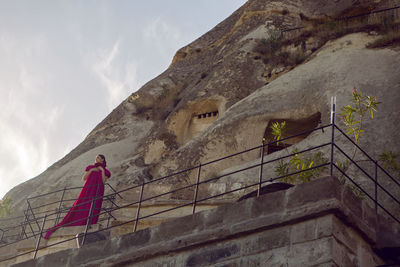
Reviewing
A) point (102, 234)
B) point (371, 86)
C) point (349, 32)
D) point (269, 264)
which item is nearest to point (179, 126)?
point (349, 32)

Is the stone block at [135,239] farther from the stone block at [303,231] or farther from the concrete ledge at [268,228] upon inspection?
the stone block at [303,231]

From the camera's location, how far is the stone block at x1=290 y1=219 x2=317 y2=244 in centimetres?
573

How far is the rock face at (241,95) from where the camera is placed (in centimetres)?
1225

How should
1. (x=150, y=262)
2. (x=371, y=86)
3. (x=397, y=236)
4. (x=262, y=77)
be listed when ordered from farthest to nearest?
1. (x=262, y=77)
2. (x=371, y=86)
3. (x=150, y=262)
4. (x=397, y=236)

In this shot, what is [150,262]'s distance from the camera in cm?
682

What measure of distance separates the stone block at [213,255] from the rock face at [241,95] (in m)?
4.39

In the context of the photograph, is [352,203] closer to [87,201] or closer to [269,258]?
[269,258]

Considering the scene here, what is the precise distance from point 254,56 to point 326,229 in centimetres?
1197

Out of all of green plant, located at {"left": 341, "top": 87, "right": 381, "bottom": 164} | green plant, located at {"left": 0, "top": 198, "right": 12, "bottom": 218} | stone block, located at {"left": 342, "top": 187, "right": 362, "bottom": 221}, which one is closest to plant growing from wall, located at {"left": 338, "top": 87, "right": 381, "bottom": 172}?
green plant, located at {"left": 341, "top": 87, "right": 381, "bottom": 164}

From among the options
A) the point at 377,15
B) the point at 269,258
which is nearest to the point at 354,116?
the point at 269,258

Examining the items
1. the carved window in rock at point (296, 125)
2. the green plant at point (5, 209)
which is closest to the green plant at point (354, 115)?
the carved window in rock at point (296, 125)

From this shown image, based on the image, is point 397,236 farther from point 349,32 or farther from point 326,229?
point 349,32

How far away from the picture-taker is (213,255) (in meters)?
6.32

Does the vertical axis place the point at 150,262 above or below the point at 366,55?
→ below
